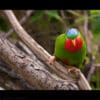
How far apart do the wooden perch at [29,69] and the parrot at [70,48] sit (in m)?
0.03

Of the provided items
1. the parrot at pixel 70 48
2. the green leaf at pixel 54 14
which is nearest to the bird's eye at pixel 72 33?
the parrot at pixel 70 48

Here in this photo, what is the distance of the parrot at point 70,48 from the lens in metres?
0.45

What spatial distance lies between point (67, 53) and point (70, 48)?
0.7 inches

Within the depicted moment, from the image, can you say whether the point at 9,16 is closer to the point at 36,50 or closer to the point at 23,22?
the point at 36,50

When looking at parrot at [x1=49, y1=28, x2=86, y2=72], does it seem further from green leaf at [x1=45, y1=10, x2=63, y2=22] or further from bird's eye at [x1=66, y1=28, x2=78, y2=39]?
green leaf at [x1=45, y1=10, x2=63, y2=22]

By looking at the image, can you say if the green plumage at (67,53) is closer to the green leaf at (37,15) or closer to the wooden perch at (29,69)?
the wooden perch at (29,69)

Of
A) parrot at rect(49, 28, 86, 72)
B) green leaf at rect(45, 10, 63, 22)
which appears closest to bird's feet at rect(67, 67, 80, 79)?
parrot at rect(49, 28, 86, 72)

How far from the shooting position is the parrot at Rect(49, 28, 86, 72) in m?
0.45

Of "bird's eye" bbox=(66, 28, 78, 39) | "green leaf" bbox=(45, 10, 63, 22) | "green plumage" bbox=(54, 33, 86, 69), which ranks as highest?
"green leaf" bbox=(45, 10, 63, 22)

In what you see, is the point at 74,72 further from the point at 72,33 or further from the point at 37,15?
the point at 37,15
